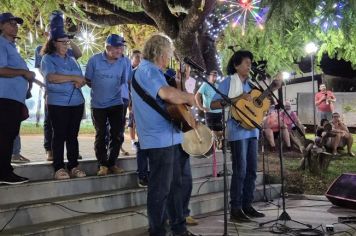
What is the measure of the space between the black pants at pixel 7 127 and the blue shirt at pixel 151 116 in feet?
5.26

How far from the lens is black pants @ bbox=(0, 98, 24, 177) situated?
16.5 ft

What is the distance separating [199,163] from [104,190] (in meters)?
2.48

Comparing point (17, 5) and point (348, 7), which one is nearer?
point (348, 7)

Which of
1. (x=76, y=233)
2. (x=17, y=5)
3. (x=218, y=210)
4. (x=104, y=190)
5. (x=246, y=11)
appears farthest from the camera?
(x=246, y=11)

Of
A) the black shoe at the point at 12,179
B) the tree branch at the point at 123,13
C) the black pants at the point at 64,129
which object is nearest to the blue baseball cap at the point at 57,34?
the black pants at the point at 64,129

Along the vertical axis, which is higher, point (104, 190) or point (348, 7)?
point (348, 7)

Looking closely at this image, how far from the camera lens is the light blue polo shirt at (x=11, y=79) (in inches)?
198

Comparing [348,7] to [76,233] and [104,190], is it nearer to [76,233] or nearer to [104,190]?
[104,190]

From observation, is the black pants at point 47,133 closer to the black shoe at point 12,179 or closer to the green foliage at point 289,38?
the black shoe at point 12,179

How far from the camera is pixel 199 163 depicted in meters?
8.16

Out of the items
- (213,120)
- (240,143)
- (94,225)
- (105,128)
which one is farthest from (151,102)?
(213,120)

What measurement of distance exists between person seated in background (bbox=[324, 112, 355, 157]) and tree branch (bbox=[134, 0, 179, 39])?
5.60 meters

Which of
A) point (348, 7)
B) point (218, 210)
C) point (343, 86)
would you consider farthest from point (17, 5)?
point (343, 86)

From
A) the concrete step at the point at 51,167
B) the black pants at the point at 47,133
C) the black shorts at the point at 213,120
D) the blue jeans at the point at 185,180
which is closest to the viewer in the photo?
the blue jeans at the point at 185,180
